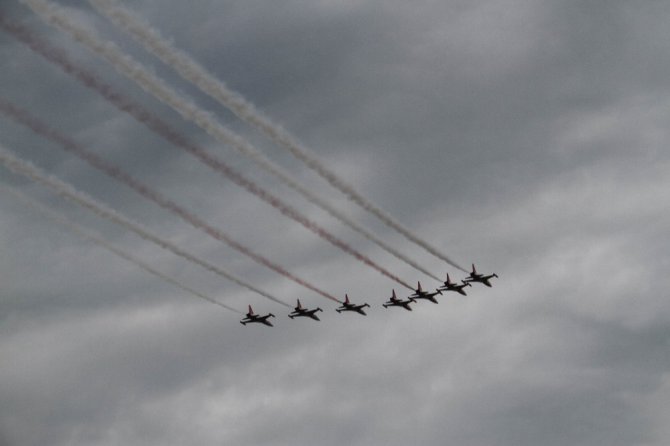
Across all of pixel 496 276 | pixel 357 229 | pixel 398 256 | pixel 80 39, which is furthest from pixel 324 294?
pixel 80 39

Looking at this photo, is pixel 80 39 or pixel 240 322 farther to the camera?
pixel 240 322

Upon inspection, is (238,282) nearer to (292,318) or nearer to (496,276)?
(292,318)

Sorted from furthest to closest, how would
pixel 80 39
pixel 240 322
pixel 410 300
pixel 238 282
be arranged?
pixel 410 300, pixel 240 322, pixel 238 282, pixel 80 39

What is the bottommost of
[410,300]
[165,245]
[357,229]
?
[165,245]

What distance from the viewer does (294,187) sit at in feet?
196

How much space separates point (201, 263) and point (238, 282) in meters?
3.85

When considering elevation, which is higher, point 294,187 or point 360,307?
point 360,307

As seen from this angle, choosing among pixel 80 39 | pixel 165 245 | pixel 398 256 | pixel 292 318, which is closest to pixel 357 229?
pixel 398 256

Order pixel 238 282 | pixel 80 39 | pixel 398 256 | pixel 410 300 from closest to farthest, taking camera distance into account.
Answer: pixel 80 39 → pixel 238 282 → pixel 398 256 → pixel 410 300

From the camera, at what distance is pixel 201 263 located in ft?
206

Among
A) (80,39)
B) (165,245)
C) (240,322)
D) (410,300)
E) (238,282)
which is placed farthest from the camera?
(410,300)

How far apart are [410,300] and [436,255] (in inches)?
696

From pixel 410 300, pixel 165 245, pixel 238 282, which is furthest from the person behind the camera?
pixel 410 300

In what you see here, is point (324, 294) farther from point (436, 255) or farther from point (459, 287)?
point (459, 287)
